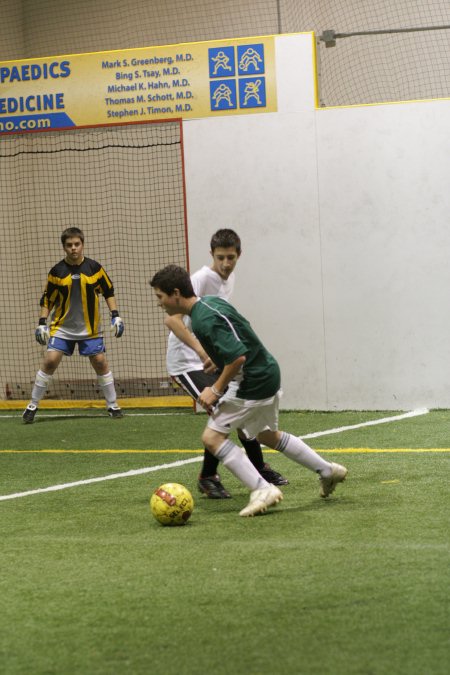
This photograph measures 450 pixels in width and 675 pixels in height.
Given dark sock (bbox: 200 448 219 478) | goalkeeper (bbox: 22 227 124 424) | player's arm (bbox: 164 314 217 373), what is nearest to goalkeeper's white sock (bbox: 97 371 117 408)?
goalkeeper (bbox: 22 227 124 424)

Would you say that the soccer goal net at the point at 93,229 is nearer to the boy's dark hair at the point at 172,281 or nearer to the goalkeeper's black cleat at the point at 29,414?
the goalkeeper's black cleat at the point at 29,414

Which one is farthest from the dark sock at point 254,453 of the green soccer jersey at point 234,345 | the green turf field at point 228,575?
the green soccer jersey at point 234,345

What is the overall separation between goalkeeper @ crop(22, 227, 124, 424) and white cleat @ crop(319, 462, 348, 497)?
599 centimetres

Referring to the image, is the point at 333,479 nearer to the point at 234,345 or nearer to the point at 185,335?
the point at 234,345

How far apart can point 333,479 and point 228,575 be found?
1.81 meters

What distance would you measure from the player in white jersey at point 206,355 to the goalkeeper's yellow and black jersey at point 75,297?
4647 mm

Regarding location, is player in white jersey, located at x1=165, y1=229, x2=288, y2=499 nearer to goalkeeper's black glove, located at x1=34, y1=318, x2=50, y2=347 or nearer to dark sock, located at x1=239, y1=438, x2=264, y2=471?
dark sock, located at x1=239, y1=438, x2=264, y2=471

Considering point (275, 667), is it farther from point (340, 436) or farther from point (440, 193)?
point (440, 193)

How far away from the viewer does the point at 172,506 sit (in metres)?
6.04

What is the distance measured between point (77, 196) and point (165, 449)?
23.8 feet

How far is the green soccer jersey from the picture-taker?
609 cm

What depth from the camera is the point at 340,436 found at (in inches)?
388

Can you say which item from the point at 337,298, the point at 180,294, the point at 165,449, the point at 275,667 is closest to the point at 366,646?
the point at 275,667

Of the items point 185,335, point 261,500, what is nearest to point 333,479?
point 261,500
